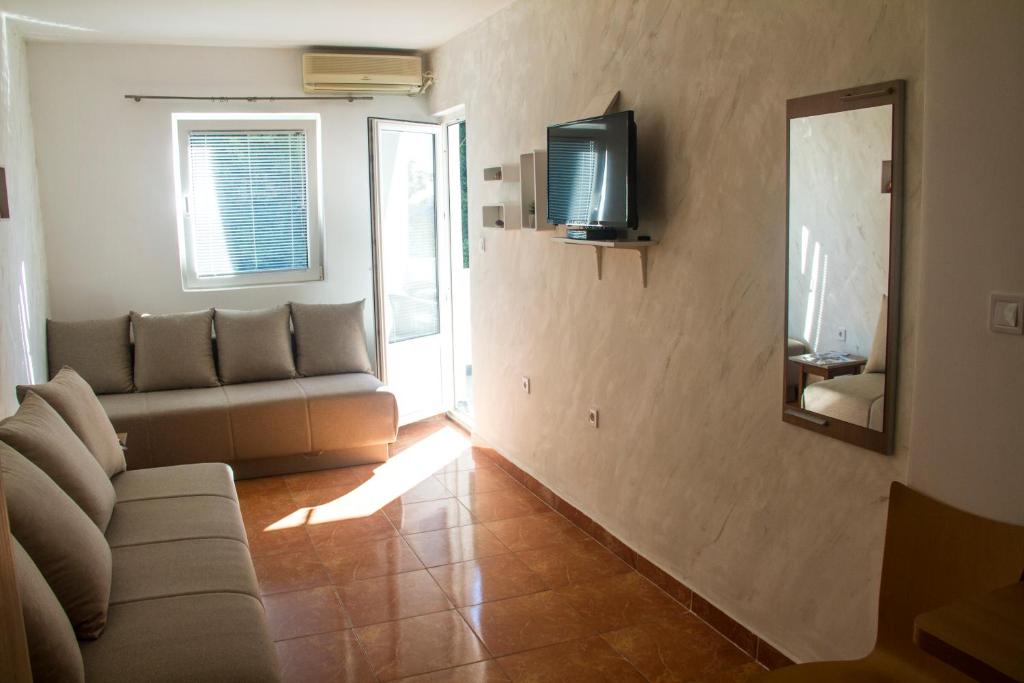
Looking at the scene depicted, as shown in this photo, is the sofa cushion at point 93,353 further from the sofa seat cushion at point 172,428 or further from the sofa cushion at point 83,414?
the sofa cushion at point 83,414

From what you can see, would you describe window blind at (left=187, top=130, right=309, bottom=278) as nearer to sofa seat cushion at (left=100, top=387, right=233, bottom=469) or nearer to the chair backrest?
sofa seat cushion at (left=100, top=387, right=233, bottom=469)

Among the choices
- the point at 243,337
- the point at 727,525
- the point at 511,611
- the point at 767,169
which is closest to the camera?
the point at 767,169

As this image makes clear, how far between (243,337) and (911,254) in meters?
4.38

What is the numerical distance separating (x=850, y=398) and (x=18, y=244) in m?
4.28

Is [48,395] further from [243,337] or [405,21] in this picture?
[405,21]

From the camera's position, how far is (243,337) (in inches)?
223

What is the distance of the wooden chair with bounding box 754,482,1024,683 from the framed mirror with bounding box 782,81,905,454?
0.28 meters

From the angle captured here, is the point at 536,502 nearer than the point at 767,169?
No

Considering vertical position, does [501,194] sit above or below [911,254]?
above

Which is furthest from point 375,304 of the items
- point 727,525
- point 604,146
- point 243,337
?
point 727,525

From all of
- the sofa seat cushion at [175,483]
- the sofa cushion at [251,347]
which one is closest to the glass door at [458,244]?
the sofa cushion at [251,347]

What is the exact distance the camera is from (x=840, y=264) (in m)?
2.53

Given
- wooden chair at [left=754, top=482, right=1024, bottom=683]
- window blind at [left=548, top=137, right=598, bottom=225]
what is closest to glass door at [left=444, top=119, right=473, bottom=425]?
window blind at [left=548, top=137, right=598, bottom=225]

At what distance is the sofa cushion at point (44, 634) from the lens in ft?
6.24
